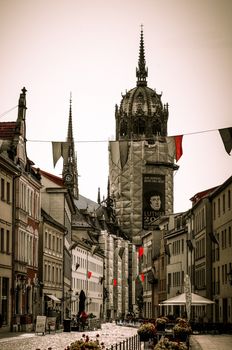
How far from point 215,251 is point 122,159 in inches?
1503

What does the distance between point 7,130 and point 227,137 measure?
31.9 metres

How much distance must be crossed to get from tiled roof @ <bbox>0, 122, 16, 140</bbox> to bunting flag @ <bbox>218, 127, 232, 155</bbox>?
99.0 ft

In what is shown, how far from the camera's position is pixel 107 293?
166 meters

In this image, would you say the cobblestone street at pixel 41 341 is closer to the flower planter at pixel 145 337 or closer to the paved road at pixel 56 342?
the paved road at pixel 56 342

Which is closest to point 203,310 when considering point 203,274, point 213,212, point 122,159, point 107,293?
point 203,274

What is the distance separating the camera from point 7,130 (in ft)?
221

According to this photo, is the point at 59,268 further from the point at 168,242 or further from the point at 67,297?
the point at 168,242

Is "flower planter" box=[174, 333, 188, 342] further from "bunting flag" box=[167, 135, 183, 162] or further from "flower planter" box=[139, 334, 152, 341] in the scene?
"bunting flag" box=[167, 135, 183, 162]

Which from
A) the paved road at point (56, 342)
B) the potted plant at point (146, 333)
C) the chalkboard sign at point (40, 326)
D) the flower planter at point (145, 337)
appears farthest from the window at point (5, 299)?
the flower planter at point (145, 337)

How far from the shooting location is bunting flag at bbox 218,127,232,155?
3762cm

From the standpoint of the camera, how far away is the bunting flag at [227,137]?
123ft

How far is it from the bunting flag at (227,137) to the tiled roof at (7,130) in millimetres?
30163

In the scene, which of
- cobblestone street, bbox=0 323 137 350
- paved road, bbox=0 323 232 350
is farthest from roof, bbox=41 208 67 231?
paved road, bbox=0 323 232 350

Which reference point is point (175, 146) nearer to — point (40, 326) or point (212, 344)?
point (212, 344)
